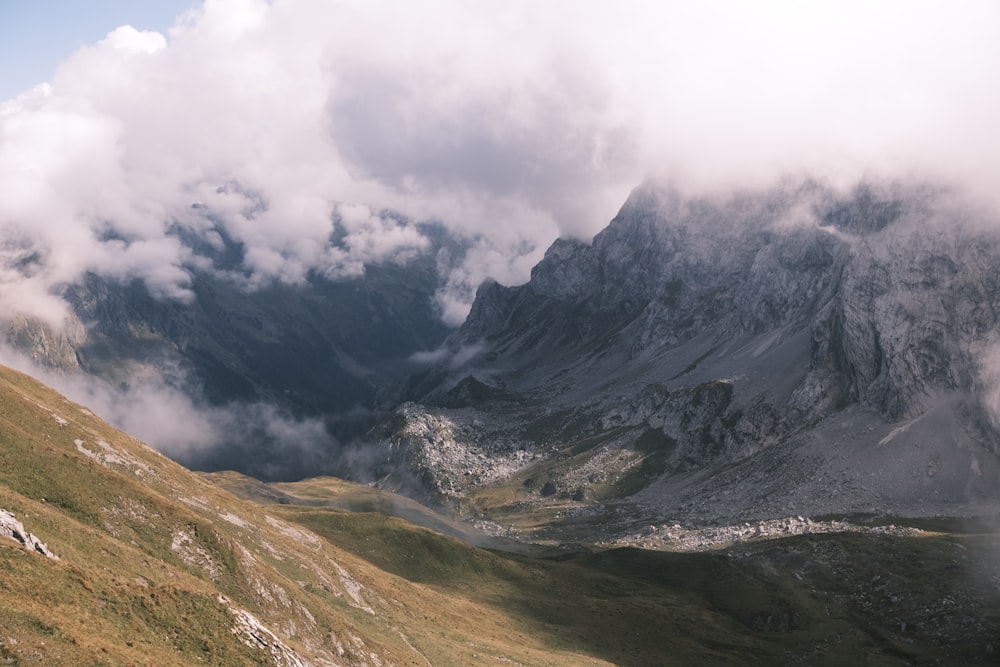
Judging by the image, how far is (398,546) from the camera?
14050cm

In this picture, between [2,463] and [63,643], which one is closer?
[63,643]

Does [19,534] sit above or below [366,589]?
above

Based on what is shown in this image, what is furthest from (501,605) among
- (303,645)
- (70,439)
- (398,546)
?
(70,439)

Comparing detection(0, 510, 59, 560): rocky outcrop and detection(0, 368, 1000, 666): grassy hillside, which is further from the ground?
detection(0, 510, 59, 560): rocky outcrop

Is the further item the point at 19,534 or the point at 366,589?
the point at 366,589

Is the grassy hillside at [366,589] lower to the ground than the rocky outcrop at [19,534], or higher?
lower

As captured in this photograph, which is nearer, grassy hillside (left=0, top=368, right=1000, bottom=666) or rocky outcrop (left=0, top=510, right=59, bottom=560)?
grassy hillside (left=0, top=368, right=1000, bottom=666)

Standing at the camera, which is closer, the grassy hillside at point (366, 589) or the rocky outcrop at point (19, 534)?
the grassy hillside at point (366, 589)

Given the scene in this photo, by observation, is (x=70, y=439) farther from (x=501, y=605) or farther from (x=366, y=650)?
(x=501, y=605)

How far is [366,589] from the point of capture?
3873 inches

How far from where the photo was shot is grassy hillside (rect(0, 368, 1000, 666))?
4819 cm

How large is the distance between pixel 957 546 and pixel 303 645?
605ft

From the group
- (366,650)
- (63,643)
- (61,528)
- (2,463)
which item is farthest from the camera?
(366,650)

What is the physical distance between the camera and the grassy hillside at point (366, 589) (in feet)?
158
